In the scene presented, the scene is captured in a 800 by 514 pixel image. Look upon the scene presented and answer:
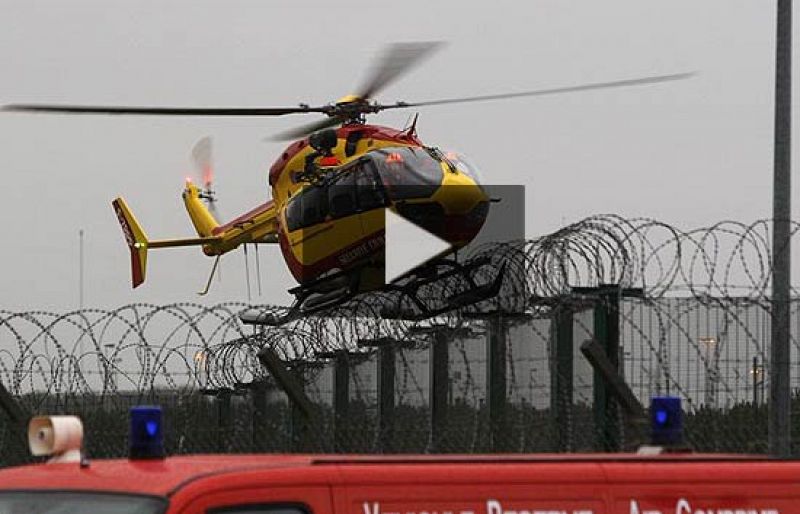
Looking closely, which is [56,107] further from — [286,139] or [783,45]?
[783,45]

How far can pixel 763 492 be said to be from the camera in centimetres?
848

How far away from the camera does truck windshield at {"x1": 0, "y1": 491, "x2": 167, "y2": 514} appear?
6859mm

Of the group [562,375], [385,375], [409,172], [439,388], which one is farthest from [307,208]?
[562,375]

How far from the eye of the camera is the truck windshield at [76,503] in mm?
6859

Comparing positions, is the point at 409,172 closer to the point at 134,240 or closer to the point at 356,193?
the point at 356,193

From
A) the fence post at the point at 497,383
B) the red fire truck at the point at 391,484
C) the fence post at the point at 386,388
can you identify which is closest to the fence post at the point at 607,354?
the fence post at the point at 497,383

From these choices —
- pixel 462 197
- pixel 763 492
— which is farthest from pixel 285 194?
pixel 763 492

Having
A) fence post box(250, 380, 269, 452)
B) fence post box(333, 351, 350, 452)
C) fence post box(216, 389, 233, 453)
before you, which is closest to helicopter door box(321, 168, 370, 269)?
fence post box(250, 380, 269, 452)

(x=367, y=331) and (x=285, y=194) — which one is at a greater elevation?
(x=285, y=194)

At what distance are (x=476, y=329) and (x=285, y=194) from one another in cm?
1351

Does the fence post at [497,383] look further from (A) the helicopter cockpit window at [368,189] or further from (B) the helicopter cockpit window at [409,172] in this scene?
(A) the helicopter cockpit window at [368,189]

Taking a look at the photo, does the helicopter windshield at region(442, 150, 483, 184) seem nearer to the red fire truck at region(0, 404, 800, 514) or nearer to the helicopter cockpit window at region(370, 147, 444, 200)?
the helicopter cockpit window at region(370, 147, 444, 200)

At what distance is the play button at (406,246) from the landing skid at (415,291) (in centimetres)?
16

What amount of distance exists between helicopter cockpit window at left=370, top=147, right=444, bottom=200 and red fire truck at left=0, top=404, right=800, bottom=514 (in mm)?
16854
